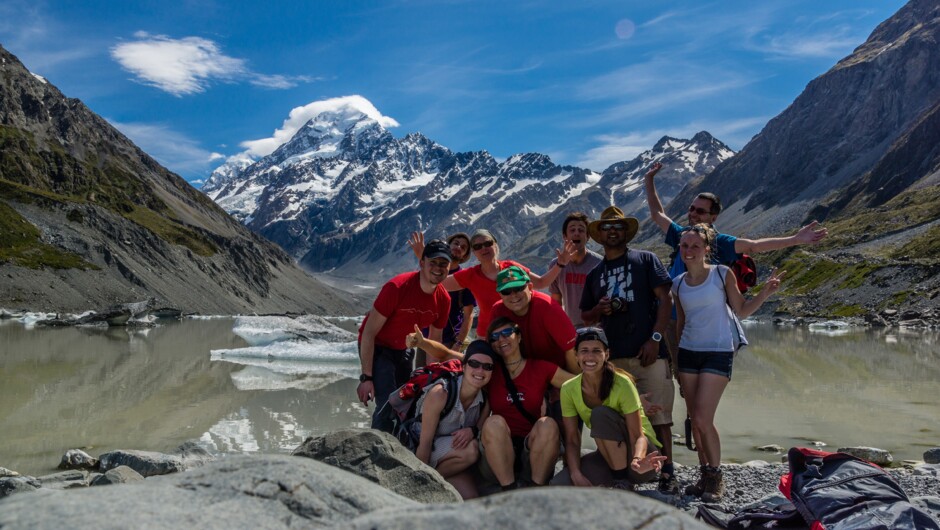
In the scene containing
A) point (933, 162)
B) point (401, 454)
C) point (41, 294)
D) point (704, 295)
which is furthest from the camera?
point (933, 162)

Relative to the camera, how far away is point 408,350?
322 inches

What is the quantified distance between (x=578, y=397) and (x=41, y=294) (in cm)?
6687

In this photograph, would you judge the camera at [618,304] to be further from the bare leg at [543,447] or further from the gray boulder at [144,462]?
the gray boulder at [144,462]

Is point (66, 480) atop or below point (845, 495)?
below

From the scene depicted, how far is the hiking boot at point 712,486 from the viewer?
6.60m

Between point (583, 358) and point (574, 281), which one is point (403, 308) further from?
point (583, 358)

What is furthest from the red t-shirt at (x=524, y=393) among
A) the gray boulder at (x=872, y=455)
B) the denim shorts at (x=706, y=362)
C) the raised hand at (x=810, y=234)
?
the gray boulder at (x=872, y=455)

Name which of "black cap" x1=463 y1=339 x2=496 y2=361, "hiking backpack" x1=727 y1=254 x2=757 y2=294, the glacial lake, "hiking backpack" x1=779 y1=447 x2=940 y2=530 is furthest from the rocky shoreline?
the glacial lake

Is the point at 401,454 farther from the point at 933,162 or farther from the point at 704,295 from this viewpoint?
the point at 933,162

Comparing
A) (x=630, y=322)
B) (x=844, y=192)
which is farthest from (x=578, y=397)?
(x=844, y=192)

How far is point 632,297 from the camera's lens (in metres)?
7.05

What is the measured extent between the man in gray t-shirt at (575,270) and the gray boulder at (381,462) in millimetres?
3273

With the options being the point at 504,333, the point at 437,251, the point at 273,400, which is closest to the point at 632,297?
the point at 504,333

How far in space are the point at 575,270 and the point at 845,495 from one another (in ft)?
12.8
